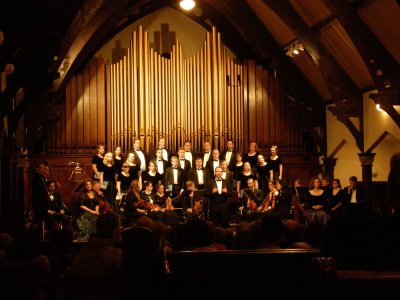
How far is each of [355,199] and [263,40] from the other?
4.40 meters

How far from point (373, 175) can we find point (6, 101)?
759 cm

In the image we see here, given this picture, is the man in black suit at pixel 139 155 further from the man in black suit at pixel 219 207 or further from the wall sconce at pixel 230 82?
the wall sconce at pixel 230 82

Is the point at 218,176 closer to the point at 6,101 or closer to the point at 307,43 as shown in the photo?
the point at 307,43

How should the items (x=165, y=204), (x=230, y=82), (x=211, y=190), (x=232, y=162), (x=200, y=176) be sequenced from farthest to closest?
1. (x=230, y=82)
2. (x=232, y=162)
3. (x=200, y=176)
4. (x=211, y=190)
5. (x=165, y=204)

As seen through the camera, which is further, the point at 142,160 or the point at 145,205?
the point at 142,160

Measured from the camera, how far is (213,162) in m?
13.9

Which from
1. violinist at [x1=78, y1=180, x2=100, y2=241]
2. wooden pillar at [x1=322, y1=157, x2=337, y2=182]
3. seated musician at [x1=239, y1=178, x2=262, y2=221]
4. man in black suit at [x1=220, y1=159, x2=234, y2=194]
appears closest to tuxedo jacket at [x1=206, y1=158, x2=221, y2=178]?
man in black suit at [x1=220, y1=159, x2=234, y2=194]

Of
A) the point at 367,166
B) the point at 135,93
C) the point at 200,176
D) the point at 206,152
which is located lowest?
the point at 200,176

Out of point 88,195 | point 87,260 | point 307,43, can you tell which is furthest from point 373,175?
point 87,260

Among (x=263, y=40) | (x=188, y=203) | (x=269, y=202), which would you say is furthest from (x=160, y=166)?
(x=263, y=40)

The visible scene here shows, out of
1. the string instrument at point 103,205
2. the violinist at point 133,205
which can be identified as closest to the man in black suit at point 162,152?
the violinist at point 133,205

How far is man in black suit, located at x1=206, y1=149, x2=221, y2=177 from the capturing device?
45.3ft

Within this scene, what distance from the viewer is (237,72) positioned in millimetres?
15430

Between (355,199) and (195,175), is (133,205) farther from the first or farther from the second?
(355,199)
